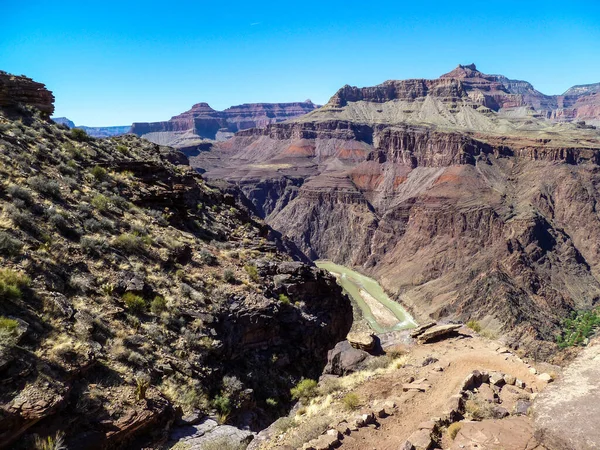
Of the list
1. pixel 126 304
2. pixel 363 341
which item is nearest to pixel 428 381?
pixel 363 341

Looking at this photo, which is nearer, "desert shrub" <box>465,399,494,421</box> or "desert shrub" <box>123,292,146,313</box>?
"desert shrub" <box>465,399,494,421</box>

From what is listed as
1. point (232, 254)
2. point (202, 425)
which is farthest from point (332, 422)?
point (232, 254)

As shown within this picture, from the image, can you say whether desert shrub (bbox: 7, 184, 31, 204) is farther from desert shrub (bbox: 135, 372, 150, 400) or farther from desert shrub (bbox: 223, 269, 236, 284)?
desert shrub (bbox: 135, 372, 150, 400)

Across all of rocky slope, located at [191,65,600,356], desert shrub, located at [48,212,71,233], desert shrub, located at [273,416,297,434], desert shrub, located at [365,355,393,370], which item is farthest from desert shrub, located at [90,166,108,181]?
rocky slope, located at [191,65,600,356]

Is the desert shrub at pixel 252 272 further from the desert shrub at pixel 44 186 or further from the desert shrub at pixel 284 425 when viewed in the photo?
the desert shrub at pixel 44 186

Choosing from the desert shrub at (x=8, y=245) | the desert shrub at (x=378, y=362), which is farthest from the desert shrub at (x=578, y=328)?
the desert shrub at (x=8, y=245)

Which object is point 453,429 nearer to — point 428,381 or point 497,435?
point 497,435
